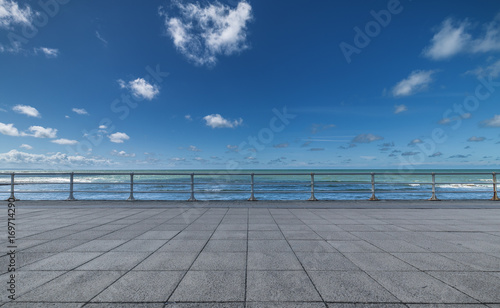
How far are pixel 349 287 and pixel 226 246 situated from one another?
2171 mm

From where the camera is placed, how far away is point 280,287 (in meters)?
2.67

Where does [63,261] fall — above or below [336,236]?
above

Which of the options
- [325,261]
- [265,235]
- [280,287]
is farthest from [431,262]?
[265,235]

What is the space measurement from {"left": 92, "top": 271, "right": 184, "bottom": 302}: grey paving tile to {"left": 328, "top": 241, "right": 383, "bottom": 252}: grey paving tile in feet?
8.86

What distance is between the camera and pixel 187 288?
2643mm

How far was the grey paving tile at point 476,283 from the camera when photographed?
8.14 feet

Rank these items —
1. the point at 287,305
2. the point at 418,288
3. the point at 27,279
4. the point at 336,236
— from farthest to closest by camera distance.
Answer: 1. the point at 336,236
2. the point at 27,279
3. the point at 418,288
4. the point at 287,305

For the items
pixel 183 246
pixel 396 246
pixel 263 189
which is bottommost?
pixel 263 189

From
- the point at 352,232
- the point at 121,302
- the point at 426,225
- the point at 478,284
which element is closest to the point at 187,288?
the point at 121,302

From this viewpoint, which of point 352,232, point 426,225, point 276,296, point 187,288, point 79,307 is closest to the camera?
point 79,307

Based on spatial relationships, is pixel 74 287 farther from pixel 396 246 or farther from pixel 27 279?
pixel 396 246

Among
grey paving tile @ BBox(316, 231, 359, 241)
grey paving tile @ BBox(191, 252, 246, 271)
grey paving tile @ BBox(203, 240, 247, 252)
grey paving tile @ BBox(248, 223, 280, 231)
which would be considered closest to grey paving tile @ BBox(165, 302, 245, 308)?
grey paving tile @ BBox(191, 252, 246, 271)

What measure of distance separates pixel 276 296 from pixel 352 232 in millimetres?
3412

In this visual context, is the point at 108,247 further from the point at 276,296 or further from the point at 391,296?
the point at 391,296
